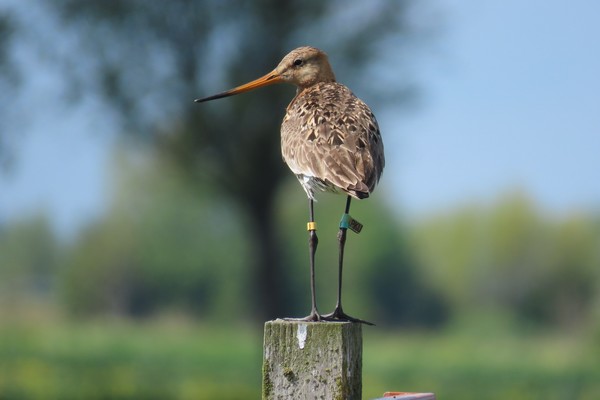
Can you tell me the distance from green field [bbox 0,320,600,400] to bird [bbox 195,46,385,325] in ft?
54.8

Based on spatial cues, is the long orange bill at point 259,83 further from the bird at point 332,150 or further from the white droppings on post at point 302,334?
the white droppings on post at point 302,334

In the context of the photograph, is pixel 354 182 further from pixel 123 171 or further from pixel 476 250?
pixel 476 250

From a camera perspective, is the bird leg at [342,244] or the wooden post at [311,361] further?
the bird leg at [342,244]

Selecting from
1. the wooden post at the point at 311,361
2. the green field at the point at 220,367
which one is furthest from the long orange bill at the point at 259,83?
the green field at the point at 220,367

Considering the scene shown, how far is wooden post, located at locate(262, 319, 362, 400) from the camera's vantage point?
6.39 meters

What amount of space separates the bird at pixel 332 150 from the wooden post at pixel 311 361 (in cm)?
78

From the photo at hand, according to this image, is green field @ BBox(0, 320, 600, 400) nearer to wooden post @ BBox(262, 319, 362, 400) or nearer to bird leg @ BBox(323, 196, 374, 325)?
bird leg @ BBox(323, 196, 374, 325)

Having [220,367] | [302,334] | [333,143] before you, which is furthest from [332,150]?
[220,367]

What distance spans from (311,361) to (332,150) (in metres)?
2.05

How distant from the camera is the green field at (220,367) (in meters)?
27.4

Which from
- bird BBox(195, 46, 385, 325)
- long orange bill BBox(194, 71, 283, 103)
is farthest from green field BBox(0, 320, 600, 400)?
bird BBox(195, 46, 385, 325)

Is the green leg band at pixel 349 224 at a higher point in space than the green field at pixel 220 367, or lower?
lower

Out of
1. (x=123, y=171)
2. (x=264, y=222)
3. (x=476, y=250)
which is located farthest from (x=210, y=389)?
(x=476, y=250)

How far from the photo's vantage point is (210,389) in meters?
27.7
